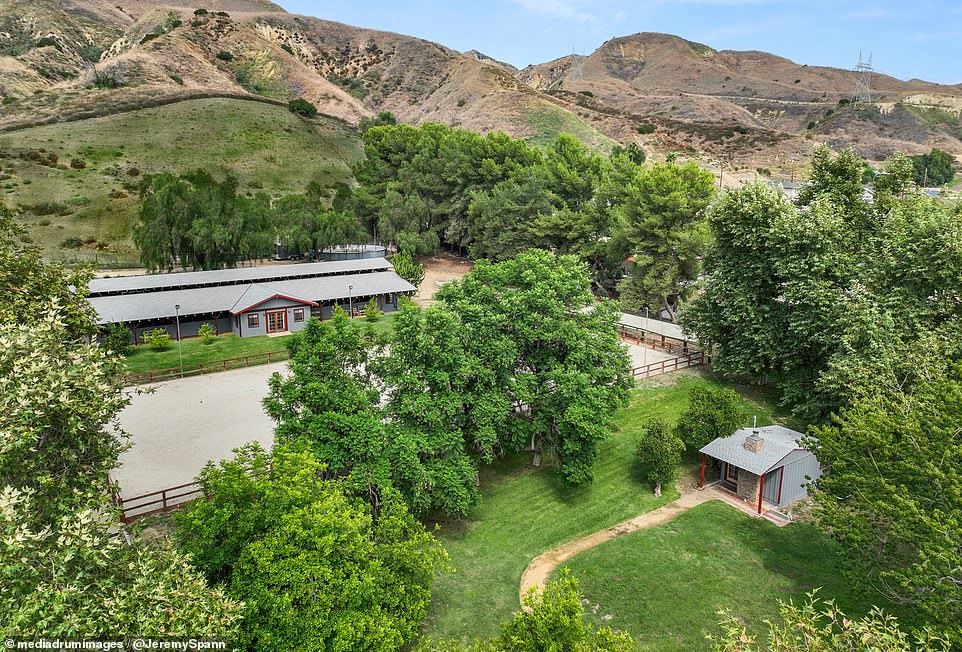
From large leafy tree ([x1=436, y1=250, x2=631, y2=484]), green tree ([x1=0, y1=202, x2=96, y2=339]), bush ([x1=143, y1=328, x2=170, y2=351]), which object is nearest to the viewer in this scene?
green tree ([x1=0, y1=202, x2=96, y2=339])

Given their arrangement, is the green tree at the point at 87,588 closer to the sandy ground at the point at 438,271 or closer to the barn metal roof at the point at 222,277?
the barn metal roof at the point at 222,277

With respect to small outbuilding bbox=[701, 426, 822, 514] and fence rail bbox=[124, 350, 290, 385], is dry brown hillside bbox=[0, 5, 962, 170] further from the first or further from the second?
small outbuilding bbox=[701, 426, 822, 514]

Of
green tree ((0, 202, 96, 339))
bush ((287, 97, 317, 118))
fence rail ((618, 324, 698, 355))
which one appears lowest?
fence rail ((618, 324, 698, 355))

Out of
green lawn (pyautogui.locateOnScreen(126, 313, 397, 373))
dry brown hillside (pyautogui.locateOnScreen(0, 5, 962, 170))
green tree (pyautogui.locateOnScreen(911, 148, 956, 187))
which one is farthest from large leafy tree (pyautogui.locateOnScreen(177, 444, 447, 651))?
green tree (pyautogui.locateOnScreen(911, 148, 956, 187))

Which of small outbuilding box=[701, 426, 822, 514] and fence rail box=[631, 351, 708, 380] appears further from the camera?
fence rail box=[631, 351, 708, 380]

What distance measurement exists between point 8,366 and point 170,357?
23.5m

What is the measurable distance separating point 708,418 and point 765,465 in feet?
9.92

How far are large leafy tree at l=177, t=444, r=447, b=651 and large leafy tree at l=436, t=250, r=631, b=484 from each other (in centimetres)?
621

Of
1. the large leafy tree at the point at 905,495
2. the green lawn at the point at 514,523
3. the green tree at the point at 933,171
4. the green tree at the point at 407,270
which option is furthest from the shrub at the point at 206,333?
the green tree at the point at 933,171

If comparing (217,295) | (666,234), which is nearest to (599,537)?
(666,234)

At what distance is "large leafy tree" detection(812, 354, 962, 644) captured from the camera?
428 inches

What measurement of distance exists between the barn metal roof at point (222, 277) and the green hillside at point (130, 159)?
57.1ft

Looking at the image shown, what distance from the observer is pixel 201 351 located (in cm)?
3394

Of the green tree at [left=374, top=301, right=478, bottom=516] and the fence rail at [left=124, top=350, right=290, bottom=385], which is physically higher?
the green tree at [left=374, top=301, right=478, bottom=516]
